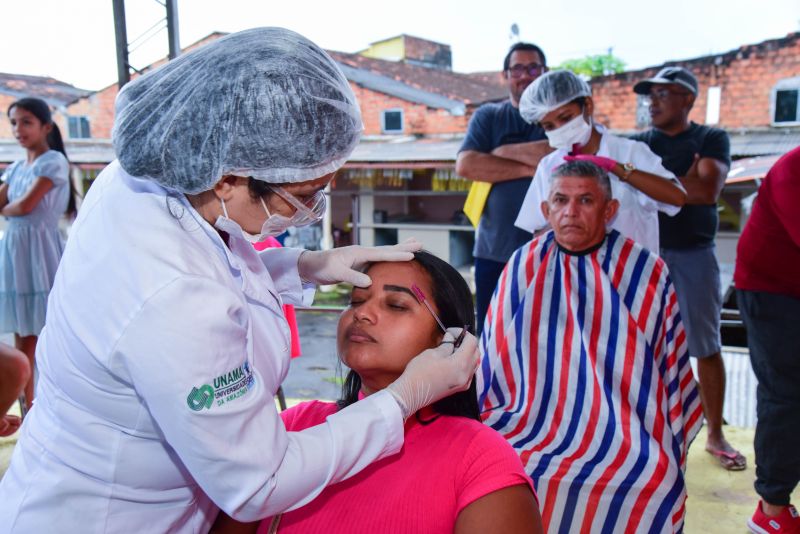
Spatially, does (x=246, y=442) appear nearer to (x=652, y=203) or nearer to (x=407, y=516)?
(x=407, y=516)

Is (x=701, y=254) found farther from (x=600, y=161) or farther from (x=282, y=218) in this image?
(x=282, y=218)

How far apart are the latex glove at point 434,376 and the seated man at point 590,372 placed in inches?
23.8

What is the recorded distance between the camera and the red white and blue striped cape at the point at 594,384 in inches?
65.9

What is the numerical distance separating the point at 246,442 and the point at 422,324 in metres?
0.63

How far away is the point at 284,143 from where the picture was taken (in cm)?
99

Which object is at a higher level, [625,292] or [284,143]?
[284,143]

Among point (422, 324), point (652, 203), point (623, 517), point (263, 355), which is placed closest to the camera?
point (263, 355)

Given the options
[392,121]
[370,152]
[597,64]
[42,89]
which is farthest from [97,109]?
[597,64]

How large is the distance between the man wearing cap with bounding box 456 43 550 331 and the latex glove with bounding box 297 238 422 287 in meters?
1.54

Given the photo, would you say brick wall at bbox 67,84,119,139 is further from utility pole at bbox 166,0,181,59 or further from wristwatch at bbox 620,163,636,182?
wristwatch at bbox 620,163,636,182

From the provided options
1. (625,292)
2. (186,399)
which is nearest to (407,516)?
(186,399)

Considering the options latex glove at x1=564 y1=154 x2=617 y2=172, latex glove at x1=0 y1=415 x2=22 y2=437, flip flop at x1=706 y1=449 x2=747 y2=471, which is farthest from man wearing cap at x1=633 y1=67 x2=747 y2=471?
latex glove at x1=0 y1=415 x2=22 y2=437

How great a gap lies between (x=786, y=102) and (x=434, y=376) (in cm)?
1315

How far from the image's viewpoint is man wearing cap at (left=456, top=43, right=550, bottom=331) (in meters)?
3.05
